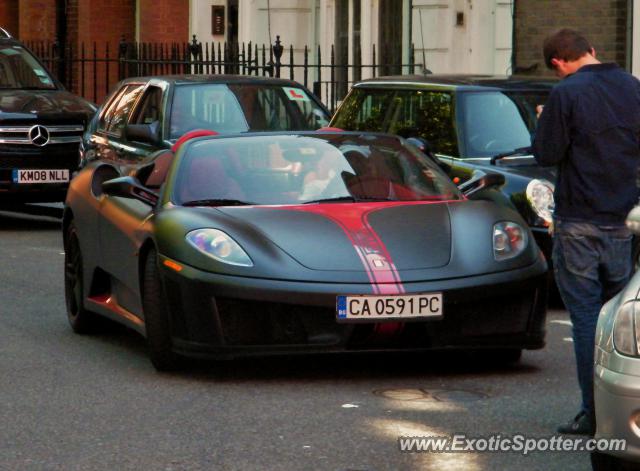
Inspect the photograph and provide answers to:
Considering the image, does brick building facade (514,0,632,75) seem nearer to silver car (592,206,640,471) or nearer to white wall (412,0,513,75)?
white wall (412,0,513,75)

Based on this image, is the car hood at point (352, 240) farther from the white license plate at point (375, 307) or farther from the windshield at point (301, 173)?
the windshield at point (301, 173)

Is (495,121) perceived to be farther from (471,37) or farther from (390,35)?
(390,35)

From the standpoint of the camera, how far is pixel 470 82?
41.0 feet

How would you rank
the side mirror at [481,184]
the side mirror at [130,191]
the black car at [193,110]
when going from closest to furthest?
the side mirror at [130,191]
the side mirror at [481,184]
the black car at [193,110]

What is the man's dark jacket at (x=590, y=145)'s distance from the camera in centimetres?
697

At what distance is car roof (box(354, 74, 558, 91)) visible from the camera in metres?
12.4

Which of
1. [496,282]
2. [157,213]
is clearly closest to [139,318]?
[157,213]

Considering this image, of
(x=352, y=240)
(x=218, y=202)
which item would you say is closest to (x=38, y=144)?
(x=218, y=202)

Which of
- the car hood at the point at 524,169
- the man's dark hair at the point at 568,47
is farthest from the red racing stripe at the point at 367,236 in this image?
the car hood at the point at 524,169

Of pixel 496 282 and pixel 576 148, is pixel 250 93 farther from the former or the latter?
pixel 576 148

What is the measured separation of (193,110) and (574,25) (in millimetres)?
6937

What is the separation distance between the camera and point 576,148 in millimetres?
7008

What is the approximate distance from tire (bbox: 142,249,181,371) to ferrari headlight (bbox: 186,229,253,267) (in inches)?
12.7

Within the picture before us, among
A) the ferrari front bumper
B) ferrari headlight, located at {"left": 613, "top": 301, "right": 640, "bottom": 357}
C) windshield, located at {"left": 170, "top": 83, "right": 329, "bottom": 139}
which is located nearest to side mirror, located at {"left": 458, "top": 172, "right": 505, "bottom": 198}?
the ferrari front bumper
